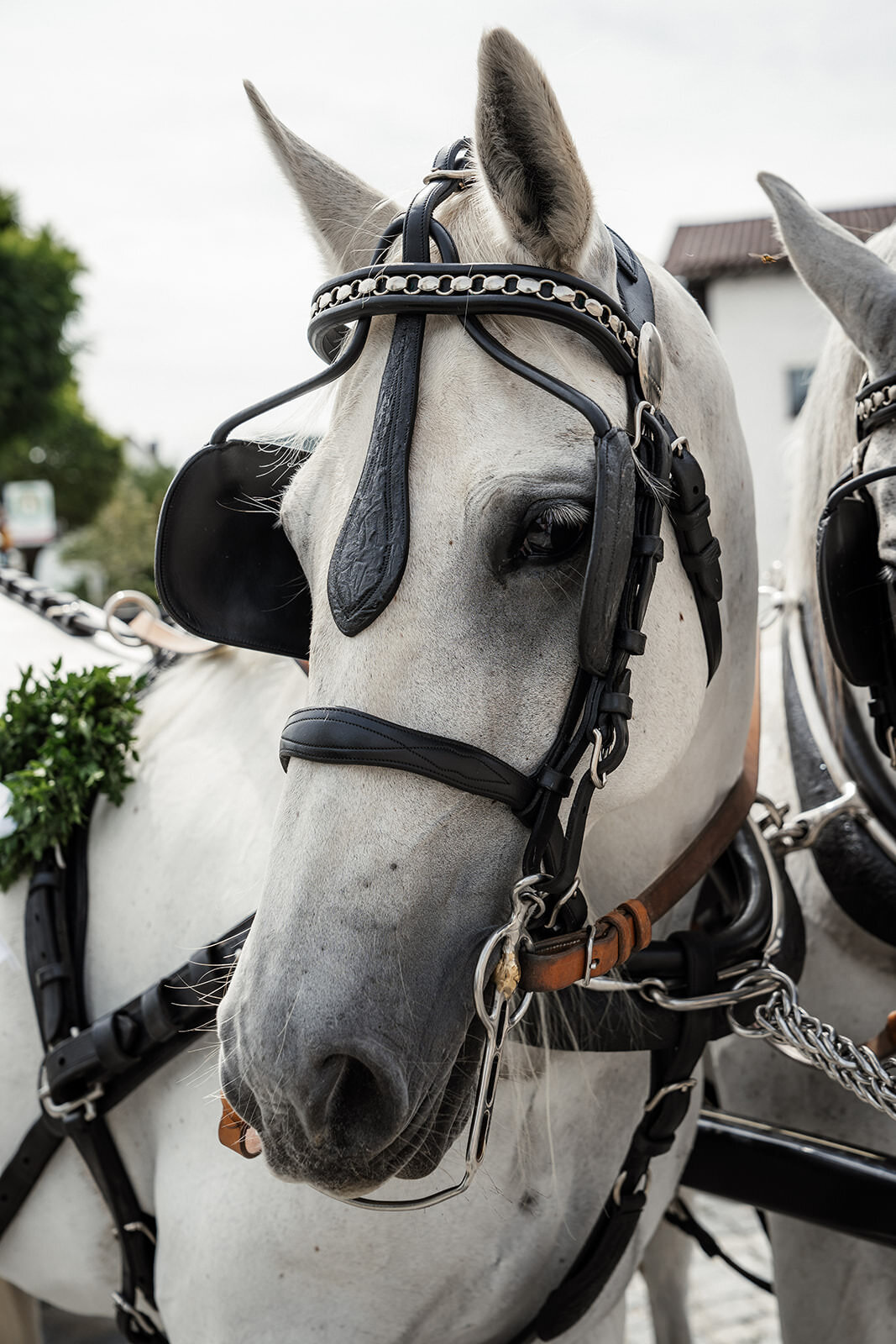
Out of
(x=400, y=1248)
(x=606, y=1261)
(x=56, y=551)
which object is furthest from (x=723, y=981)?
(x=56, y=551)

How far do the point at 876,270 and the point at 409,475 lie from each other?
2.73ft

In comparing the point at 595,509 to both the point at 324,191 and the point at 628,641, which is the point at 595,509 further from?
the point at 324,191

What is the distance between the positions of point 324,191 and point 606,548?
0.73 m

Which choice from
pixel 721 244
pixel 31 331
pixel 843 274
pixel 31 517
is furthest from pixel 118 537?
pixel 843 274

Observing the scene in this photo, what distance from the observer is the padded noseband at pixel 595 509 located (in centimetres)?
108

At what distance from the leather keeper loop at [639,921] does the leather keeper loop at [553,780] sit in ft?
1.07

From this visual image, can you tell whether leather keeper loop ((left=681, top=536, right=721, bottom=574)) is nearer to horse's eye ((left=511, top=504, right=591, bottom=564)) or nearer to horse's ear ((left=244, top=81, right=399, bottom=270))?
horse's eye ((left=511, top=504, right=591, bottom=564))

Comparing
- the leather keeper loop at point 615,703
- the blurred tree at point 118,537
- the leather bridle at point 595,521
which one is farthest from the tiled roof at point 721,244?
the blurred tree at point 118,537

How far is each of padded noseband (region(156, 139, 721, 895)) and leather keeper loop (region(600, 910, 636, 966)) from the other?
0.22 meters

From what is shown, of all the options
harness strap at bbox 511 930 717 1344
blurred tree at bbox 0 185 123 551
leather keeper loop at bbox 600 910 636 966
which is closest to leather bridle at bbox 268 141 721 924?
leather keeper loop at bbox 600 910 636 966

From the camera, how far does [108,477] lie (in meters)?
29.4

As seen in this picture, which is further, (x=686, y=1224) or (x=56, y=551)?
(x=56, y=551)

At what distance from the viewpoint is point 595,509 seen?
110 centimetres

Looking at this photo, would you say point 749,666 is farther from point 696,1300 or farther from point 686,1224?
point 696,1300
